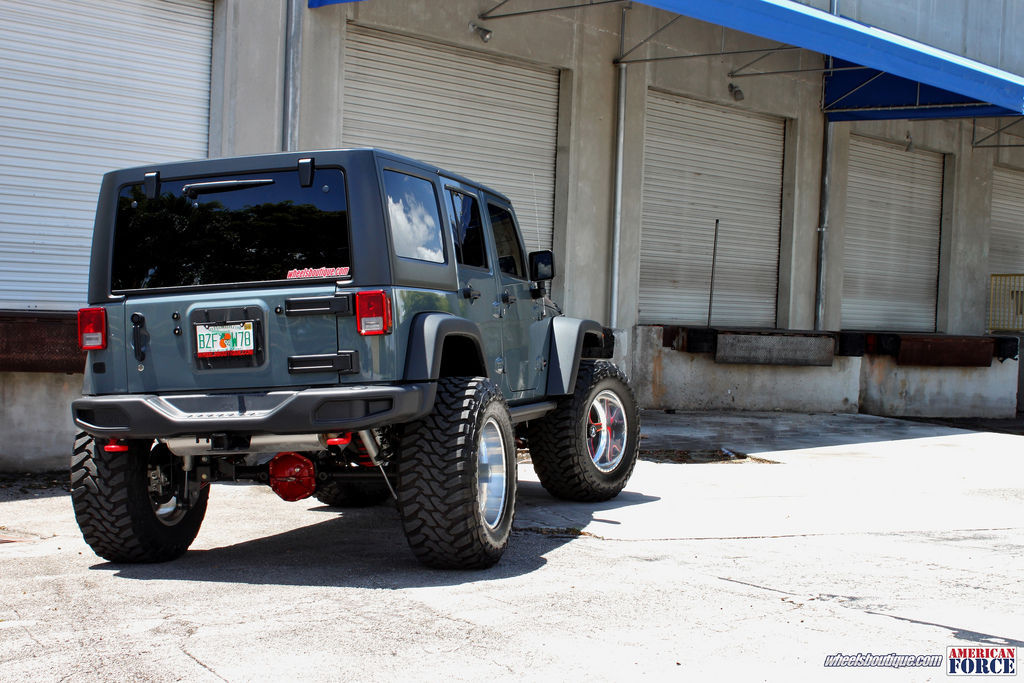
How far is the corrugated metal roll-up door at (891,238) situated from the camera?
2005cm

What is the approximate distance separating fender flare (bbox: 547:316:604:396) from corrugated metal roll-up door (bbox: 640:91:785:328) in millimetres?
8511

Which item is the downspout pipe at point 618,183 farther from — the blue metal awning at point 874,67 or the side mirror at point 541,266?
the side mirror at point 541,266

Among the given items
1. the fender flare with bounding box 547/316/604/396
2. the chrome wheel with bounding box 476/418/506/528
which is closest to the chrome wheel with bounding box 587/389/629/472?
the fender flare with bounding box 547/316/604/396

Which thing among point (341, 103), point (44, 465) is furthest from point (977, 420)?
point (44, 465)

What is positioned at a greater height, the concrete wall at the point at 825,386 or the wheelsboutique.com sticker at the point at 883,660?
the concrete wall at the point at 825,386

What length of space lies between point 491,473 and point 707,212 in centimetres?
1199

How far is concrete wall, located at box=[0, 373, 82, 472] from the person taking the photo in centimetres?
980

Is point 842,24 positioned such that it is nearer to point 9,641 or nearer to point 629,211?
point 629,211

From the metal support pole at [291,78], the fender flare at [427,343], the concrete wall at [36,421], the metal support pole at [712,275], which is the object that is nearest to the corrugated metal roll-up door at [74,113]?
the metal support pole at [291,78]

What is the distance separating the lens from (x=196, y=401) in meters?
5.95

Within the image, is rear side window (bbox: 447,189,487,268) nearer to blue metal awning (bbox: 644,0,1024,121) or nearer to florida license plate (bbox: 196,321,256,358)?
florida license plate (bbox: 196,321,256,358)

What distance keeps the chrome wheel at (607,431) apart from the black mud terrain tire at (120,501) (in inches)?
134

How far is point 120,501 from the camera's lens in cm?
622

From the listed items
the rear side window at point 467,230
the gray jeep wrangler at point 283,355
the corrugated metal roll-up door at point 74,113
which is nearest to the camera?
the gray jeep wrangler at point 283,355
